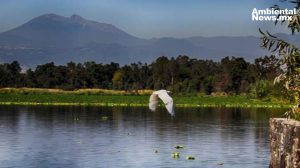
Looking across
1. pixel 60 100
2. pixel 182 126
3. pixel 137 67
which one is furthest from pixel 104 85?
pixel 182 126

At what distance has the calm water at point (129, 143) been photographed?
2983cm

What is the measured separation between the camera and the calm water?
97.9 ft

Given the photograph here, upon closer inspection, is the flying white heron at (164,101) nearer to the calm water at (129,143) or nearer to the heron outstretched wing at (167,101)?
the heron outstretched wing at (167,101)

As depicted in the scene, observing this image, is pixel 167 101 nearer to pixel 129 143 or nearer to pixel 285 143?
pixel 285 143

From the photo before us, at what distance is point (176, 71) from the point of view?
601ft

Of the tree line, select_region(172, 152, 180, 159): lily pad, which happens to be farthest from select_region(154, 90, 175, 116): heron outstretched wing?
the tree line

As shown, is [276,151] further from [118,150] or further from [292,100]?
[118,150]

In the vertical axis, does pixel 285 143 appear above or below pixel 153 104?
below

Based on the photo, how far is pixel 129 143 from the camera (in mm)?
37969

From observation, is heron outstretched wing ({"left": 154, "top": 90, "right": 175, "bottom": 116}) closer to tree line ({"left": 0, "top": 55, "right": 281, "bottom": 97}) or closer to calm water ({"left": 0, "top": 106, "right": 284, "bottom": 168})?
calm water ({"left": 0, "top": 106, "right": 284, "bottom": 168})

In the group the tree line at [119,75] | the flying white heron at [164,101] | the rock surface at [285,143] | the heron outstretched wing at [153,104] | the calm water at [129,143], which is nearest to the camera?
the rock surface at [285,143]

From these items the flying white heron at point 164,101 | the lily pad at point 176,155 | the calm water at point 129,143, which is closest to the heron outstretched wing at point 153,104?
the flying white heron at point 164,101

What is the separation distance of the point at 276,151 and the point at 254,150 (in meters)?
16.3

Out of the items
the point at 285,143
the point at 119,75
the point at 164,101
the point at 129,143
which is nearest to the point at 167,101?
the point at 164,101
